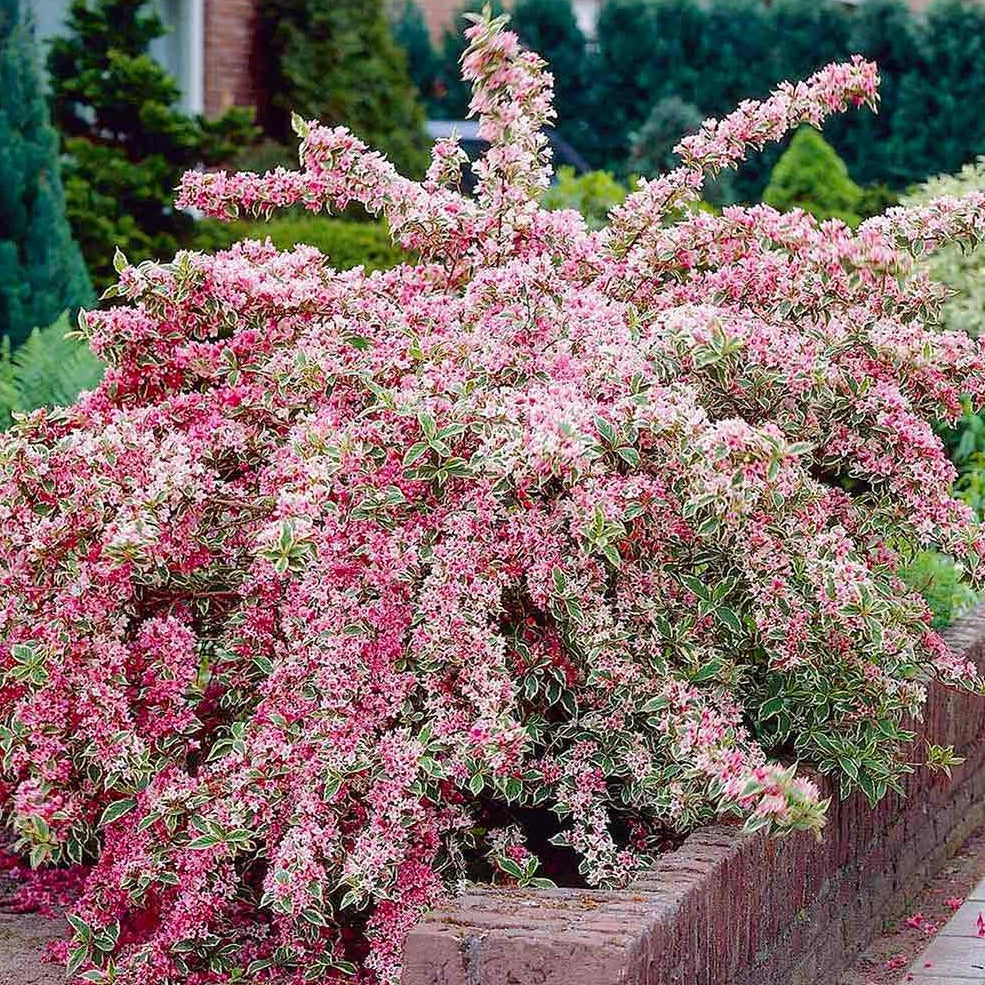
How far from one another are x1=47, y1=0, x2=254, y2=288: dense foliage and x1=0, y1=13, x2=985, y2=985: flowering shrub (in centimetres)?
683

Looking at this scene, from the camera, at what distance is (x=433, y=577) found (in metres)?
3.36

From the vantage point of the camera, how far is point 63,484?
3.68 meters

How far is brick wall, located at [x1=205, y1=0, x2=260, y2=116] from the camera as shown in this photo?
1343 centimetres

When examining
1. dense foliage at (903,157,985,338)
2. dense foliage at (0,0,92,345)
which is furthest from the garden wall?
dense foliage at (0,0,92,345)

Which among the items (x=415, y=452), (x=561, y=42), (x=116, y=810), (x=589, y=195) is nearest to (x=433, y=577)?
(x=415, y=452)

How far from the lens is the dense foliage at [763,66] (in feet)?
64.6

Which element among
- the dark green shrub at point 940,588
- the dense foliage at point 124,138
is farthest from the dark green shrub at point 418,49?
the dark green shrub at point 940,588

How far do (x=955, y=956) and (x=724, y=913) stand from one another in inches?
42.5

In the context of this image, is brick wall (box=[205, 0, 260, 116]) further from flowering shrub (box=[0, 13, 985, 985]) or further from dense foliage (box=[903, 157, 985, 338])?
flowering shrub (box=[0, 13, 985, 985])

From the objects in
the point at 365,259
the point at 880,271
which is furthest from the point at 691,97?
the point at 880,271

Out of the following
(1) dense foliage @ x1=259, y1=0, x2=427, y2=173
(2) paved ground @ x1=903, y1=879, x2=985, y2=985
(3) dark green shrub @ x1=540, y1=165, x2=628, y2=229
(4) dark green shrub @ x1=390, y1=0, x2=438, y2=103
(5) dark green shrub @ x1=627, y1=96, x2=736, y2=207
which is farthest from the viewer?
(4) dark green shrub @ x1=390, y1=0, x2=438, y2=103

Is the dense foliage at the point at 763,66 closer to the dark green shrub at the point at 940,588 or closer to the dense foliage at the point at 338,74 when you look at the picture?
the dense foliage at the point at 338,74

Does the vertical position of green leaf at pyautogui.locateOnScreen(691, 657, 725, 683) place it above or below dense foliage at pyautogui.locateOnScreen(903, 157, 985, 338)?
below

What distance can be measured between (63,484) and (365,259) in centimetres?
711
